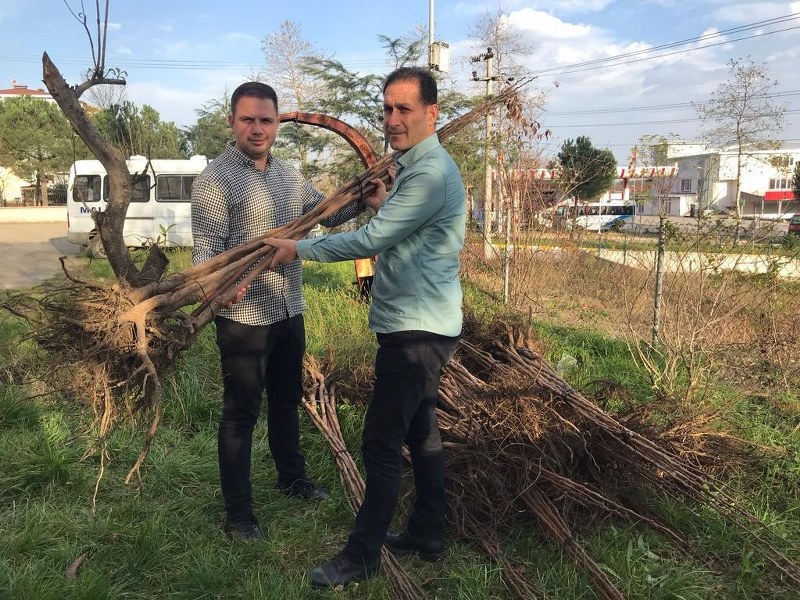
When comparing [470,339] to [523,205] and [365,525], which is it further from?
[523,205]

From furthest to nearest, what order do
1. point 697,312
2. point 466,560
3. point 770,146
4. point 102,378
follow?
point 770,146
point 697,312
point 466,560
point 102,378

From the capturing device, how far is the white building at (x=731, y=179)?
5280 mm

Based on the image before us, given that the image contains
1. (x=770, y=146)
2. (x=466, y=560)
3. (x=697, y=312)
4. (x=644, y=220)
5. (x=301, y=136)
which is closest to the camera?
(x=466, y=560)

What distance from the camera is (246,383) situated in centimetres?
232

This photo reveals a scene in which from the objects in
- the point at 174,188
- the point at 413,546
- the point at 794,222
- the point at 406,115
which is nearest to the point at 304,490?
the point at 413,546

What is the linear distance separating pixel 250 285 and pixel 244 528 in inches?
41.6

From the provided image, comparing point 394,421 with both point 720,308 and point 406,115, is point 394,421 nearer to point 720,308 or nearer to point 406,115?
point 406,115

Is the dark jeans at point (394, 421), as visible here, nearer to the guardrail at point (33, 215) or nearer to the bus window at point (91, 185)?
the bus window at point (91, 185)

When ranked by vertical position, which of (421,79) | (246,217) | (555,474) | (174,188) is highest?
(174,188)

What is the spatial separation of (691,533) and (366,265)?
460 cm

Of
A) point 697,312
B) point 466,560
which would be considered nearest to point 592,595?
point 466,560

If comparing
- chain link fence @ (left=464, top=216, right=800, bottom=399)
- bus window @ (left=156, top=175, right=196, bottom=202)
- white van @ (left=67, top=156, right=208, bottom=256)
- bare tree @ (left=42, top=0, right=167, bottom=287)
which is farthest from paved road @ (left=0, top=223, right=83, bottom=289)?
chain link fence @ (left=464, top=216, right=800, bottom=399)

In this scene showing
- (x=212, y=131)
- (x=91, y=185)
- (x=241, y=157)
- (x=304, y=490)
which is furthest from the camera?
(x=212, y=131)

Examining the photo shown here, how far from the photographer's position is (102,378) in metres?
2.06
